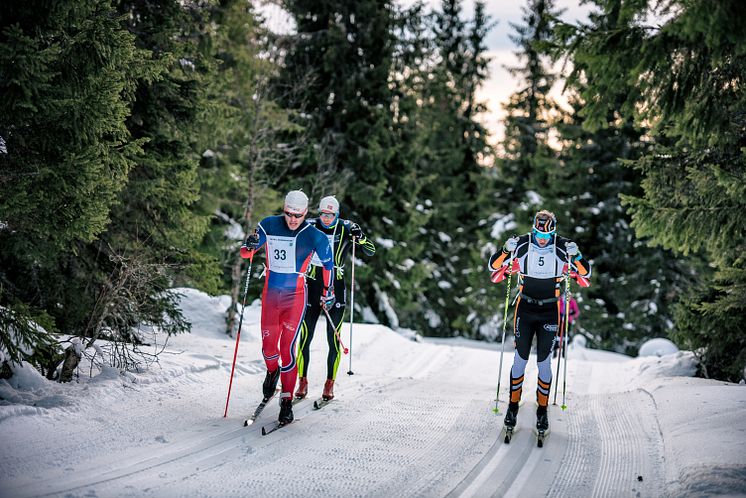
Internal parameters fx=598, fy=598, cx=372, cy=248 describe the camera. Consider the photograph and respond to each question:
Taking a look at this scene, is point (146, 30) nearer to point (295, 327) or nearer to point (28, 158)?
point (28, 158)

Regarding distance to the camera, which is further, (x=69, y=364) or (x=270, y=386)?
(x=270, y=386)

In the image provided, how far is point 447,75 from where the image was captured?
104 ft

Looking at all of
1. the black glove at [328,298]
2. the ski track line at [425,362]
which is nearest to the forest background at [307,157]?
the black glove at [328,298]

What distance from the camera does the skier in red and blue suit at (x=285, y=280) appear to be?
6.83 m

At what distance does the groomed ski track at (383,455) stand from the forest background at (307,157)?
1.94m

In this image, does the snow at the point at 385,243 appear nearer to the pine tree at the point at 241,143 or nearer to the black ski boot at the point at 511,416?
the pine tree at the point at 241,143

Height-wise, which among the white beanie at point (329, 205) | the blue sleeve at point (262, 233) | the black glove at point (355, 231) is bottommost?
the blue sleeve at point (262, 233)

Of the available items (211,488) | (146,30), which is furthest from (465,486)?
(146,30)

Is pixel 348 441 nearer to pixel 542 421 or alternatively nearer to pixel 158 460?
pixel 158 460

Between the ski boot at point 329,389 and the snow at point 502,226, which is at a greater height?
the snow at point 502,226

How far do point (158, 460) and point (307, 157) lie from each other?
1425 cm

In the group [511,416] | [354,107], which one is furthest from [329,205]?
[354,107]

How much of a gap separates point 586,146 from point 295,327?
63.2 ft

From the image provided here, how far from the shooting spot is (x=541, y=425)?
6637 mm
